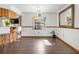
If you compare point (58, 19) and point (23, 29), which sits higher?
point (58, 19)

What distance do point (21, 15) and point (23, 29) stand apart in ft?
2.68

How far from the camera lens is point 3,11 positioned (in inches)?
222

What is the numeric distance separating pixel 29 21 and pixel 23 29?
54 centimetres

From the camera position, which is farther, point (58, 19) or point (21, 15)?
point (58, 19)

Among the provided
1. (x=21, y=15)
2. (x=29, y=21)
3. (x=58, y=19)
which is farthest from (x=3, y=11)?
(x=58, y=19)
